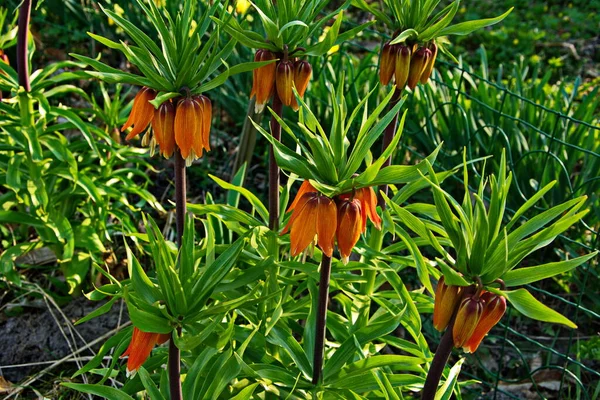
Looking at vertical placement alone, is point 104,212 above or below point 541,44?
below

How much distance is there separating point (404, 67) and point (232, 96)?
1.77m

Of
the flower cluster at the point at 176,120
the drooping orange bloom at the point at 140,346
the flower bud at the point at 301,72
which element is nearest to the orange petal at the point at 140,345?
the drooping orange bloom at the point at 140,346

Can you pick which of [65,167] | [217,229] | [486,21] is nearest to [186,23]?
[486,21]

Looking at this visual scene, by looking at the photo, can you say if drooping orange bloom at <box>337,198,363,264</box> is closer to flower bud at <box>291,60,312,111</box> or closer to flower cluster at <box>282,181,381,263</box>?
flower cluster at <box>282,181,381,263</box>

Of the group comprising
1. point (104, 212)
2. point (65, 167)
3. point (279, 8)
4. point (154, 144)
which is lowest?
point (104, 212)

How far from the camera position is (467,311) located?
109cm

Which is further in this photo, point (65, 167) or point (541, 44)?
point (541, 44)

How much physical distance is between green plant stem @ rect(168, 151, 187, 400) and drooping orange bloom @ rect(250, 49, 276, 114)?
0.68 ft

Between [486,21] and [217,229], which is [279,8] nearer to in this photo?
[486,21]

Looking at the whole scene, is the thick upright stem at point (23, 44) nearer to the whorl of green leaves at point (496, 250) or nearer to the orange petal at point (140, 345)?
the orange petal at point (140, 345)

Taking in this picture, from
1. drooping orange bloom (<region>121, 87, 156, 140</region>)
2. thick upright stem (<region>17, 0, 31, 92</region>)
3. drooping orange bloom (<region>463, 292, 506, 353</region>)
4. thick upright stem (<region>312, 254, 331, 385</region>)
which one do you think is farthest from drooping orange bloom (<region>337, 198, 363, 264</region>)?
thick upright stem (<region>17, 0, 31, 92</region>)

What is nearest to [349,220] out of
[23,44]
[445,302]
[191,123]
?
[445,302]

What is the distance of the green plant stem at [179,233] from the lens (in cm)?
126

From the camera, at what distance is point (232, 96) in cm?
324
